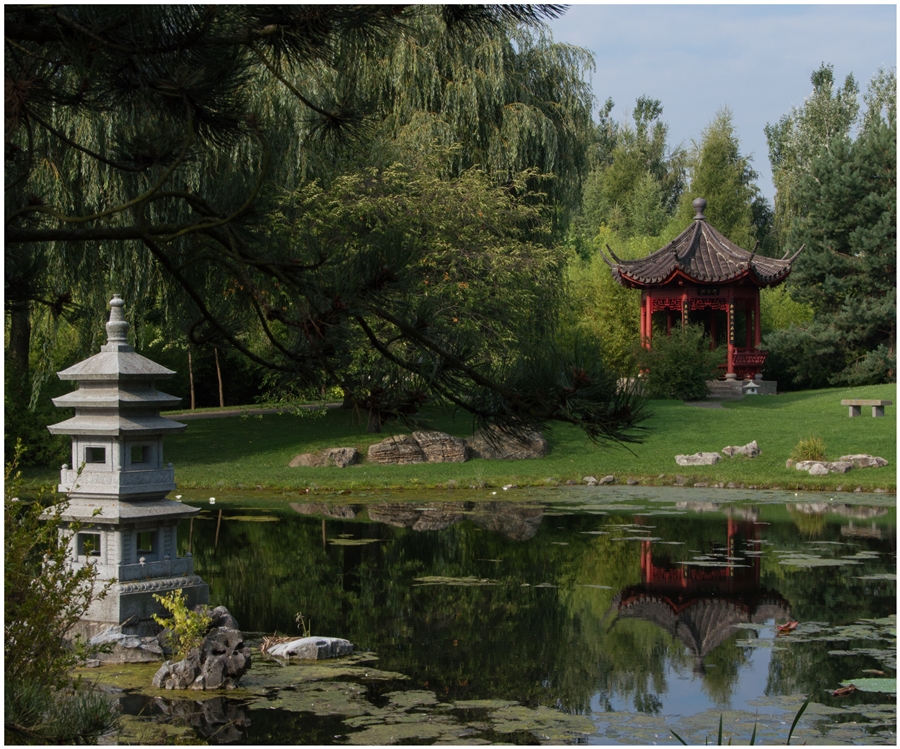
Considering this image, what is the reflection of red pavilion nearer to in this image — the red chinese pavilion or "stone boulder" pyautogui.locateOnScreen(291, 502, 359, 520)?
"stone boulder" pyautogui.locateOnScreen(291, 502, 359, 520)

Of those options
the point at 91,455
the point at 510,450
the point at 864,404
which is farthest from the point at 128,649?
the point at 864,404

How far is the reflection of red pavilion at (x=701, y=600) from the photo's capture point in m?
8.77

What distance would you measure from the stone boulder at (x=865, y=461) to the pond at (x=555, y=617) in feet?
6.28

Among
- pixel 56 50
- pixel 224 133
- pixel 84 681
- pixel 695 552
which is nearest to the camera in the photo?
pixel 56 50

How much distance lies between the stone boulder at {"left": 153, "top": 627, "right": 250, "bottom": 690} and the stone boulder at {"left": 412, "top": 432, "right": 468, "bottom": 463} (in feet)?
39.5

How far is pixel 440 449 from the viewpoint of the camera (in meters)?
19.3

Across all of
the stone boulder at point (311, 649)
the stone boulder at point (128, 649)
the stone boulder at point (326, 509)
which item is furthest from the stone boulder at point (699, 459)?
the stone boulder at point (128, 649)

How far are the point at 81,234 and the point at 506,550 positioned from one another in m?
8.46

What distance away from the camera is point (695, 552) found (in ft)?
39.3

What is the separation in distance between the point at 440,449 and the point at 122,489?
11222mm

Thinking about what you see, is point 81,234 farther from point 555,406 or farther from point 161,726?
point 161,726

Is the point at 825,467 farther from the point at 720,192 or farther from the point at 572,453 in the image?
the point at 720,192

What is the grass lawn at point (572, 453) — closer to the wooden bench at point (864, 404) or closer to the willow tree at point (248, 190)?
the wooden bench at point (864, 404)

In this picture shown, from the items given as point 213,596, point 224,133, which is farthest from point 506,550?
point 224,133
